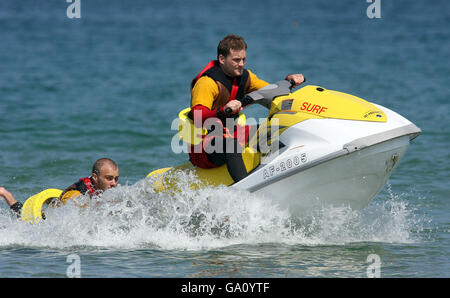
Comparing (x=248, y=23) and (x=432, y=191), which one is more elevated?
(x=248, y=23)

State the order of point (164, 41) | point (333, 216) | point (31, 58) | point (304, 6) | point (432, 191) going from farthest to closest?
point (304, 6) → point (164, 41) → point (31, 58) → point (432, 191) → point (333, 216)

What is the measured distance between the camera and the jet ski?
18.7 feet

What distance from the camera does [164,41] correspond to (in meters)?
30.6

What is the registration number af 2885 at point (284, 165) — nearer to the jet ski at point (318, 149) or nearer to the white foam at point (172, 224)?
the jet ski at point (318, 149)

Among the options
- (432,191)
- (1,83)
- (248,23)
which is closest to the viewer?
(432,191)

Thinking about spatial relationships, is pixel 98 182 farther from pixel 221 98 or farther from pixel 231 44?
pixel 231 44

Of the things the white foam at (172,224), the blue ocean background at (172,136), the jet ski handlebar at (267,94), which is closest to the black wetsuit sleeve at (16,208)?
the blue ocean background at (172,136)

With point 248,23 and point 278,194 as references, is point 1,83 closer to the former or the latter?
point 278,194

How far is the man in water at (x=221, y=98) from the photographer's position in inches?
234

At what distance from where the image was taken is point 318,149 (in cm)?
570

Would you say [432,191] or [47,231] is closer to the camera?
[47,231]

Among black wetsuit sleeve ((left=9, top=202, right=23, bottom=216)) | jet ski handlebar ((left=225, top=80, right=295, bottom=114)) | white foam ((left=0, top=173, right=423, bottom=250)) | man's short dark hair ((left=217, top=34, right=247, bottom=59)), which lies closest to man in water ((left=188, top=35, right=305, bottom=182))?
man's short dark hair ((left=217, top=34, right=247, bottom=59))

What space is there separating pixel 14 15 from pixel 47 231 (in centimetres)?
3524

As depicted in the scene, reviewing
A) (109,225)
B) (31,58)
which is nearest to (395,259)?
(109,225)
